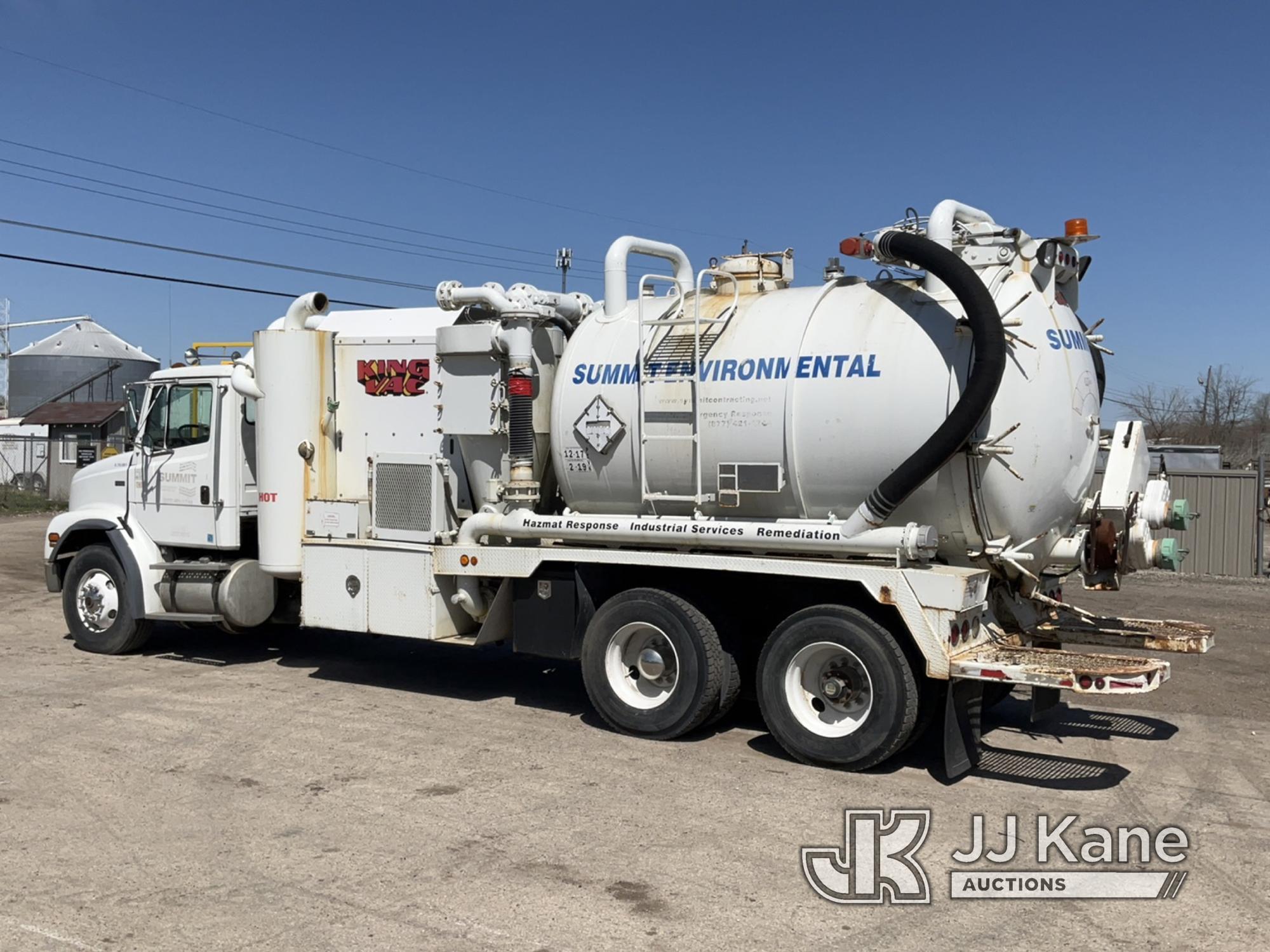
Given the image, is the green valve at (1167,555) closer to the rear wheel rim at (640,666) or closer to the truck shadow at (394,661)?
the rear wheel rim at (640,666)

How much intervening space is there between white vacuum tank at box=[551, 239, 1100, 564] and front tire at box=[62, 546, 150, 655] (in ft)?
18.0

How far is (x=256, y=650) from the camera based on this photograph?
12570 mm

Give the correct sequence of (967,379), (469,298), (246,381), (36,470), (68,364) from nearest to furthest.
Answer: (967,379), (469,298), (246,381), (36,470), (68,364)

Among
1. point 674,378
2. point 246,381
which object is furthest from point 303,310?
→ point 674,378

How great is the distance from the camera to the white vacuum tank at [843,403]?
25.7 ft

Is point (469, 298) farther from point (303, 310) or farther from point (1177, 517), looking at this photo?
point (1177, 517)

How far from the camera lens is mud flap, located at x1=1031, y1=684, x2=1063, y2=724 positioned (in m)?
8.55

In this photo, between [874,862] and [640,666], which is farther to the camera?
[640,666]

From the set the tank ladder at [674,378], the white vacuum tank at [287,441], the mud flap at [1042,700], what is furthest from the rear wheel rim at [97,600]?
the mud flap at [1042,700]

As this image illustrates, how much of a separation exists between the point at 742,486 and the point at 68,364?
55.2 metres

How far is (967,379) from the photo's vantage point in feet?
25.1

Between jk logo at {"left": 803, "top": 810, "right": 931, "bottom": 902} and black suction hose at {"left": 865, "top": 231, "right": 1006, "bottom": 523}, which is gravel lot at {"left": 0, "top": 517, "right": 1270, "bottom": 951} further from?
black suction hose at {"left": 865, "top": 231, "right": 1006, "bottom": 523}

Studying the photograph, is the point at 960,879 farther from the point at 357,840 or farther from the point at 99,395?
the point at 99,395

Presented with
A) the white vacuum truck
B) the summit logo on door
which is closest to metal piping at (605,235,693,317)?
the white vacuum truck
